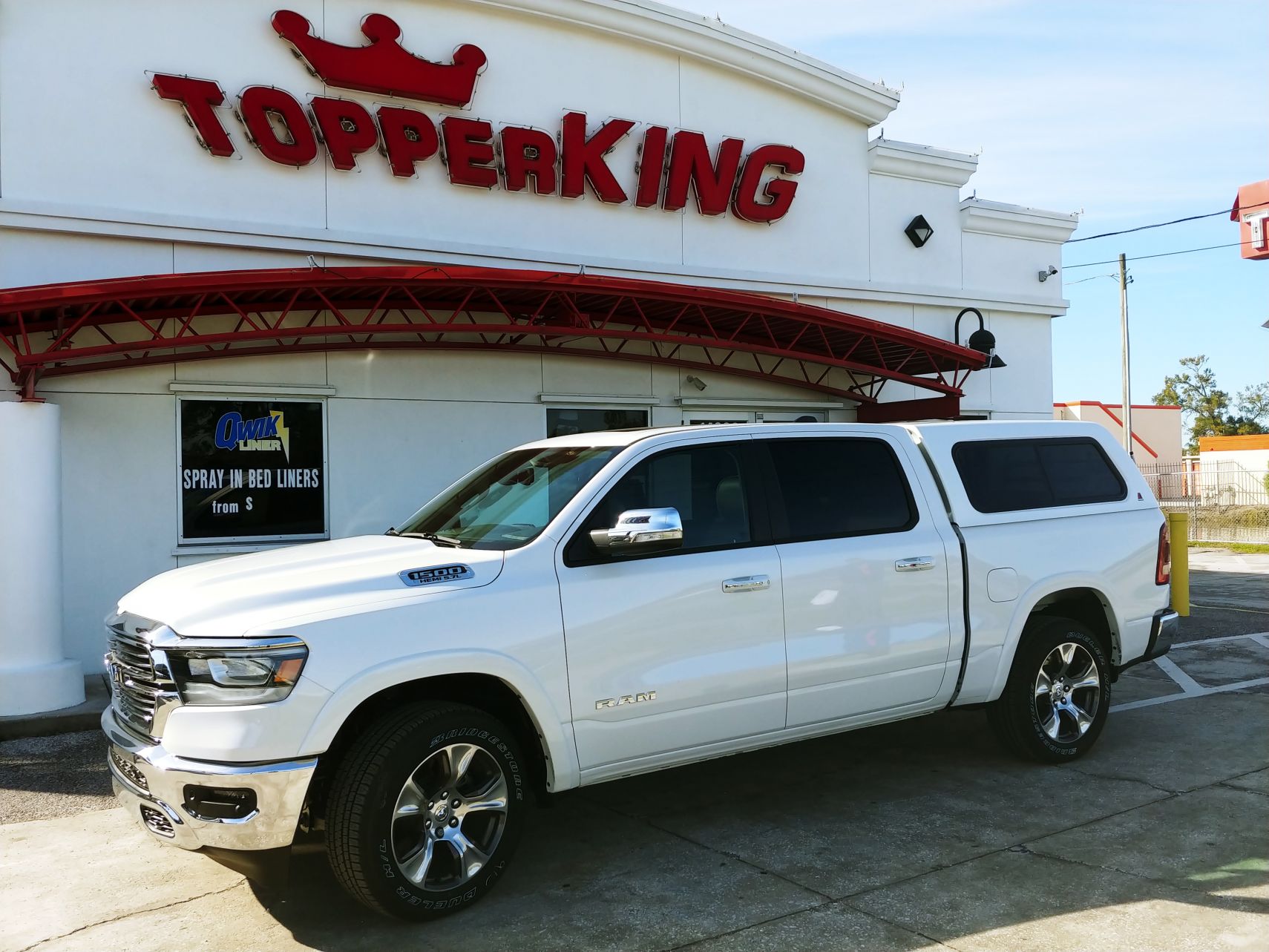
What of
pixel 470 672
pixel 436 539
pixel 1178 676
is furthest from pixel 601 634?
pixel 1178 676

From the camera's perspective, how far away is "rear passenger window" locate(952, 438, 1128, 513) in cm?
639

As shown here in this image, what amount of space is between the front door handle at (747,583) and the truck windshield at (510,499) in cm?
84

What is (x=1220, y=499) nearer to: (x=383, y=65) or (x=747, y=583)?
(x=383, y=65)

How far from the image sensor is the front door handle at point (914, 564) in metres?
5.74

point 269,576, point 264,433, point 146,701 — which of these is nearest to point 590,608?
point 269,576

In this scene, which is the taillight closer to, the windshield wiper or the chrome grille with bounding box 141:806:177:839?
the windshield wiper

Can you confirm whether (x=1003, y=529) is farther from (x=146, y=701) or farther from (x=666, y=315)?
(x=666, y=315)

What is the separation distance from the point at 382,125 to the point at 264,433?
3509 millimetres

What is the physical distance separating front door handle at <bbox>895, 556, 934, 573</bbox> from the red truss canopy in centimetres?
571

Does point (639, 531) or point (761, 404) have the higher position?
point (761, 404)

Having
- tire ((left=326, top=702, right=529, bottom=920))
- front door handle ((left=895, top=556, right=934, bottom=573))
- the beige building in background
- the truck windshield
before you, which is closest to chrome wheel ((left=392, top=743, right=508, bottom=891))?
tire ((left=326, top=702, right=529, bottom=920))

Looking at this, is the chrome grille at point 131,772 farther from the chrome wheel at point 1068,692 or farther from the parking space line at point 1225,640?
the parking space line at point 1225,640

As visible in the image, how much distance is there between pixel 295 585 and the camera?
14.5 feet

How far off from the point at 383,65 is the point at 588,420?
4.59 m
